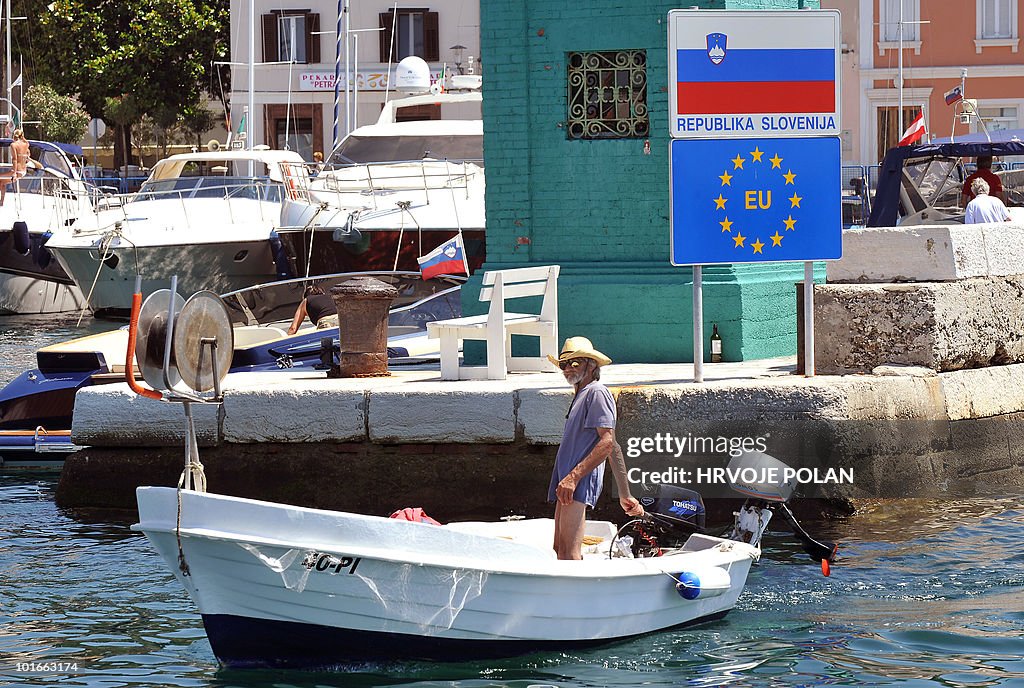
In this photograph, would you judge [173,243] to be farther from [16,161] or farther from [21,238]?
[16,161]

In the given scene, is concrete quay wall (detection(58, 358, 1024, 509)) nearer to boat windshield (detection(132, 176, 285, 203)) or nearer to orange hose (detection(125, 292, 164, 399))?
orange hose (detection(125, 292, 164, 399))

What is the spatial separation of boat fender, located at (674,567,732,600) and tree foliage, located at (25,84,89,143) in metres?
37.3

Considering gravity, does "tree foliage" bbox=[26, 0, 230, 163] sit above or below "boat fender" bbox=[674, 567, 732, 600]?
above

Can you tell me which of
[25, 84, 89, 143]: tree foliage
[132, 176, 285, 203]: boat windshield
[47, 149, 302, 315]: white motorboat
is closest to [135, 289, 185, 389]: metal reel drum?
[47, 149, 302, 315]: white motorboat

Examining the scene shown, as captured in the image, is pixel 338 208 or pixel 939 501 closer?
pixel 939 501

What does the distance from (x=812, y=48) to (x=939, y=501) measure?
10.1 feet

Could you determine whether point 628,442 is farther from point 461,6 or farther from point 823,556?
point 461,6

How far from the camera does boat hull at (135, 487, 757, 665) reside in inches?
281

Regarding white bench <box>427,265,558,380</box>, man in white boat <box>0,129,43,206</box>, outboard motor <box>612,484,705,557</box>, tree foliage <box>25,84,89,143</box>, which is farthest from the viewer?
tree foliage <box>25,84,89,143</box>

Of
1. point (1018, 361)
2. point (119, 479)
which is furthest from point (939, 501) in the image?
point (119, 479)

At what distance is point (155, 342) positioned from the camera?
23.5ft

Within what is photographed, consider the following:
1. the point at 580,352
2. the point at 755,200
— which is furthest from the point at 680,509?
the point at 755,200

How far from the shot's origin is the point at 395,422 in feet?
33.6

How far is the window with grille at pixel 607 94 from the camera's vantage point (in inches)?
464
